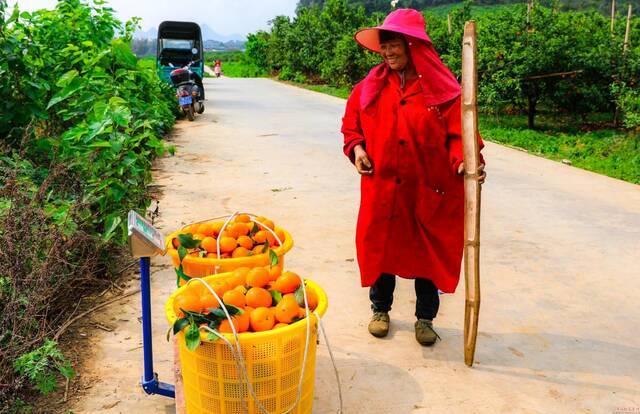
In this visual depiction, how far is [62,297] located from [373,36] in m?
2.38

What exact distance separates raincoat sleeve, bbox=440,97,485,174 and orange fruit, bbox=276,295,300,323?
116 centimetres

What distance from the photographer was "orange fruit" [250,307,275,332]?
7.42 feet

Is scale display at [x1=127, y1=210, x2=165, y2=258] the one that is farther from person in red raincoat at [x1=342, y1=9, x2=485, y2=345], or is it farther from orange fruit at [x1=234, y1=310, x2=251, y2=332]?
person in red raincoat at [x1=342, y1=9, x2=485, y2=345]

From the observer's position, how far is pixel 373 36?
3.17 meters

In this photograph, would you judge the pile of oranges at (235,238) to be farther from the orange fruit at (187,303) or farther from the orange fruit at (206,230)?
the orange fruit at (187,303)

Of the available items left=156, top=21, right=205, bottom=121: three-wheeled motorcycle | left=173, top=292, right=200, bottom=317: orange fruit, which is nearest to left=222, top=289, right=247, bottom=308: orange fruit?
left=173, top=292, right=200, bottom=317: orange fruit

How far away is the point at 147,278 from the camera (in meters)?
2.53

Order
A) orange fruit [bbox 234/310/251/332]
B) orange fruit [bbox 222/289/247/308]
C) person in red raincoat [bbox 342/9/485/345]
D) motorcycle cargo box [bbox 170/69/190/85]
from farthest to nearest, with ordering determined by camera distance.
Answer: motorcycle cargo box [bbox 170/69/190/85] < person in red raincoat [bbox 342/9/485/345] < orange fruit [bbox 222/289/247/308] < orange fruit [bbox 234/310/251/332]

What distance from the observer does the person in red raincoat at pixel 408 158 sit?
3027mm

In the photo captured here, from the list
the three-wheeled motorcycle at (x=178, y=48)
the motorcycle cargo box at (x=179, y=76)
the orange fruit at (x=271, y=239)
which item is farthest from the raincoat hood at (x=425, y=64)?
the three-wheeled motorcycle at (x=178, y=48)

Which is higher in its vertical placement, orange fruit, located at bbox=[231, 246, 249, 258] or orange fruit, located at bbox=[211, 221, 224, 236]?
orange fruit, located at bbox=[211, 221, 224, 236]

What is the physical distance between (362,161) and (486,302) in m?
1.48

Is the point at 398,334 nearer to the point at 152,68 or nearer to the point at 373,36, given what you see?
the point at 373,36

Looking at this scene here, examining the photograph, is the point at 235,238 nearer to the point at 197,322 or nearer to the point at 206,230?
the point at 206,230
